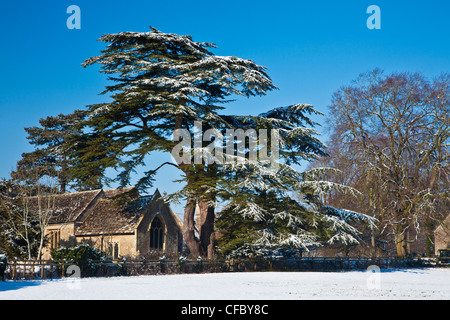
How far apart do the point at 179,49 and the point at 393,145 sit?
17.2 m

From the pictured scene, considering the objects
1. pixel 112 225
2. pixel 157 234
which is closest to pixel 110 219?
pixel 112 225

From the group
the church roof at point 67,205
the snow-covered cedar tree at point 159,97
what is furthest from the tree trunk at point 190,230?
the church roof at point 67,205

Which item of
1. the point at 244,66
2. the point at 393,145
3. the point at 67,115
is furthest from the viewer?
the point at 67,115

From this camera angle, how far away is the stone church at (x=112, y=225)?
36188 millimetres

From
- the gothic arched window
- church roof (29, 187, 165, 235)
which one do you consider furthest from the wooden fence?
the gothic arched window

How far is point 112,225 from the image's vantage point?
36875mm

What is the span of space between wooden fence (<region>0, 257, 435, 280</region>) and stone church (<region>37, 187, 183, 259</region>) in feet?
23.6

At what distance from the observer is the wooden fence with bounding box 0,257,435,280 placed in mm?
22703

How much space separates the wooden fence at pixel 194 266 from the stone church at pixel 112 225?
7189mm

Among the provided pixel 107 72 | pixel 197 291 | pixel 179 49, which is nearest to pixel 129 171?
pixel 107 72

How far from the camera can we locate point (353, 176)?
36531 mm

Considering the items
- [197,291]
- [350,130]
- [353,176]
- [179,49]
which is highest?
[179,49]
